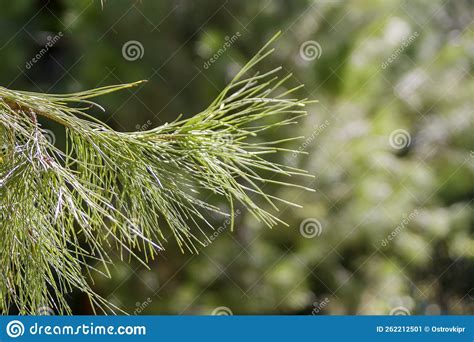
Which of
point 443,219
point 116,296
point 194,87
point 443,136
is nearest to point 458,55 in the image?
point 443,136

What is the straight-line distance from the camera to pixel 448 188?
3.67 metres

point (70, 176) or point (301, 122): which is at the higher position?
point (301, 122)

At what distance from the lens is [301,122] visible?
3.12 metres

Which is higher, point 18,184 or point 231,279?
point 18,184

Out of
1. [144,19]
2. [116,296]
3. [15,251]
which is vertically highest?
[144,19]

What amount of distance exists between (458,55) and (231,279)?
1473mm

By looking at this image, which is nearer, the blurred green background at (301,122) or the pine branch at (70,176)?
the pine branch at (70,176)

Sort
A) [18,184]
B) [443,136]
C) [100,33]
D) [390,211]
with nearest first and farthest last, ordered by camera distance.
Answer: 1. [18,184]
2. [100,33]
3. [390,211]
4. [443,136]

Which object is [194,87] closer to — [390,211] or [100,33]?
[100,33]

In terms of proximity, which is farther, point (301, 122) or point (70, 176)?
point (301, 122)

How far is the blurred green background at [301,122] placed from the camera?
297cm

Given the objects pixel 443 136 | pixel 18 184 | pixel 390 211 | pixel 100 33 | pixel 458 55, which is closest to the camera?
pixel 18 184

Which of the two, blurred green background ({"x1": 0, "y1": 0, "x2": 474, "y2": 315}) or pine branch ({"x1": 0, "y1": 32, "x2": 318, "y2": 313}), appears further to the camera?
blurred green background ({"x1": 0, "y1": 0, "x2": 474, "y2": 315})

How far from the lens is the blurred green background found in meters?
2.97
